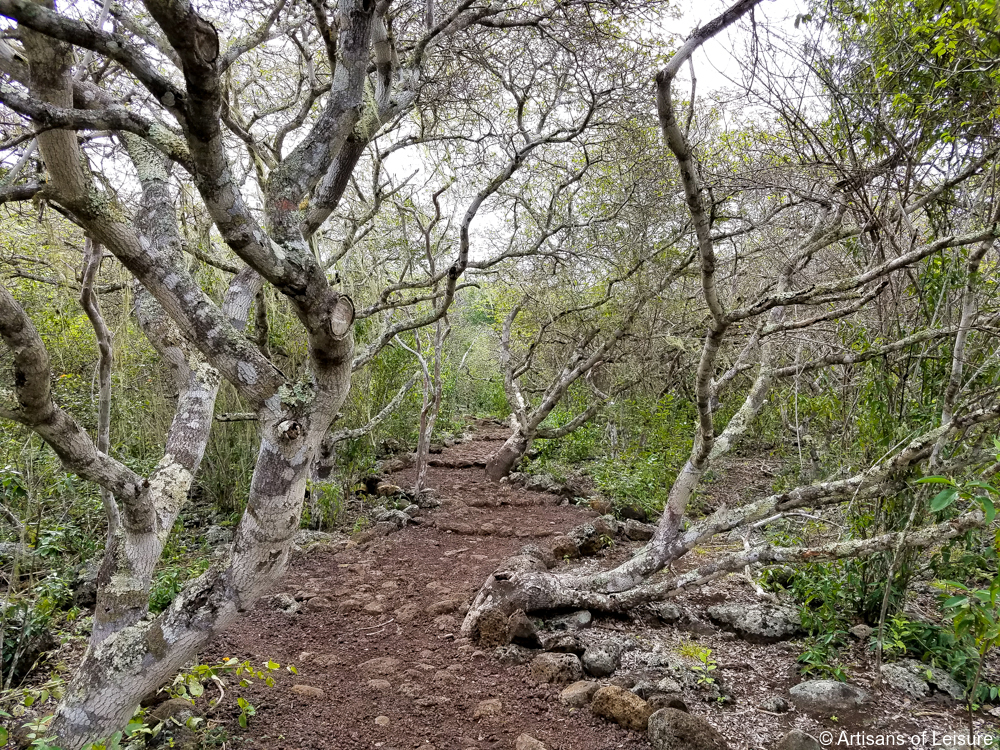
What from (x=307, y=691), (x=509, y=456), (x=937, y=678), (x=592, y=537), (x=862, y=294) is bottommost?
(x=307, y=691)

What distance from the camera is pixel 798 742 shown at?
2.32m

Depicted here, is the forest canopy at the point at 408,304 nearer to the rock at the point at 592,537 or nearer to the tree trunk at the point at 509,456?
the rock at the point at 592,537

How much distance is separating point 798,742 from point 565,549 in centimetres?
266

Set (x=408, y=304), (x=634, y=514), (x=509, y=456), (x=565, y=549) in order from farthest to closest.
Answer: (x=509, y=456) → (x=634, y=514) → (x=565, y=549) → (x=408, y=304)

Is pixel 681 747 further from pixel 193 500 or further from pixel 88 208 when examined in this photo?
pixel 193 500

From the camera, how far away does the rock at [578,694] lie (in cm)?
282

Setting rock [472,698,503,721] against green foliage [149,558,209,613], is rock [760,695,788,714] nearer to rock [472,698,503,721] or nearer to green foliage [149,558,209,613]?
rock [472,698,503,721]

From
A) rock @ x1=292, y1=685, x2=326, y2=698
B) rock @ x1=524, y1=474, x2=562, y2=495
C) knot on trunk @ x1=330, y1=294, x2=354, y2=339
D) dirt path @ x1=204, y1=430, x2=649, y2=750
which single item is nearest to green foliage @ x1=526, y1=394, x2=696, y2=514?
rock @ x1=524, y1=474, x2=562, y2=495

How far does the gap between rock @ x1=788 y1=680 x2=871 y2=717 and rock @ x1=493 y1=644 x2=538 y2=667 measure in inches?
53.9

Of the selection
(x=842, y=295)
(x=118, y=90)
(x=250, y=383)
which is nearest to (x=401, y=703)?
(x=250, y=383)

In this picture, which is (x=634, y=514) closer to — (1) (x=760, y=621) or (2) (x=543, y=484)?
(2) (x=543, y=484)

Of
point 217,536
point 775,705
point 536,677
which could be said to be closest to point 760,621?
point 775,705

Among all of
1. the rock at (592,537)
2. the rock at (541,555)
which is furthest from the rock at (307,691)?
the rock at (592,537)

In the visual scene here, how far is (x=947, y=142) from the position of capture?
3.03 m
